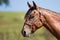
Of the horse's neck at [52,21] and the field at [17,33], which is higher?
the horse's neck at [52,21]

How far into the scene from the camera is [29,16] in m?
7.68

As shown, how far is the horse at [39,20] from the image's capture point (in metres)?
7.68

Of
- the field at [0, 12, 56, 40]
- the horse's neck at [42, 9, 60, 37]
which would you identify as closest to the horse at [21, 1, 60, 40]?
the horse's neck at [42, 9, 60, 37]

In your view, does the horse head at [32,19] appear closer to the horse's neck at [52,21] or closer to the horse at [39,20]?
the horse at [39,20]

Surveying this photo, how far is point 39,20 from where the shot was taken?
7758 mm

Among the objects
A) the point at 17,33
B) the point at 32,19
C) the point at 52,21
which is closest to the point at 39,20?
the point at 32,19

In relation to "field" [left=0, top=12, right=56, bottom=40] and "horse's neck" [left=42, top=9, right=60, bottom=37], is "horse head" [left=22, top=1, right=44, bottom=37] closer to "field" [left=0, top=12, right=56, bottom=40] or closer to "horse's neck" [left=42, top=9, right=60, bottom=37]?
"horse's neck" [left=42, top=9, right=60, bottom=37]

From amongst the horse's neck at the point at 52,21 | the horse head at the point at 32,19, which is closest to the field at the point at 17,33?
the horse head at the point at 32,19

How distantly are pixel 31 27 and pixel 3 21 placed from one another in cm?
1578

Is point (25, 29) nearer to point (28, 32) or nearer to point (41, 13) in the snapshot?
point (28, 32)

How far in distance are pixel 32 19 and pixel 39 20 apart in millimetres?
188

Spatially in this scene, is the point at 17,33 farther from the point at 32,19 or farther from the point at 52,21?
the point at 52,21

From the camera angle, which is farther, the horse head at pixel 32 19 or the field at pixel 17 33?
the field at pixel 17 33

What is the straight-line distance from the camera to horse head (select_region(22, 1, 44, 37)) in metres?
7.70
